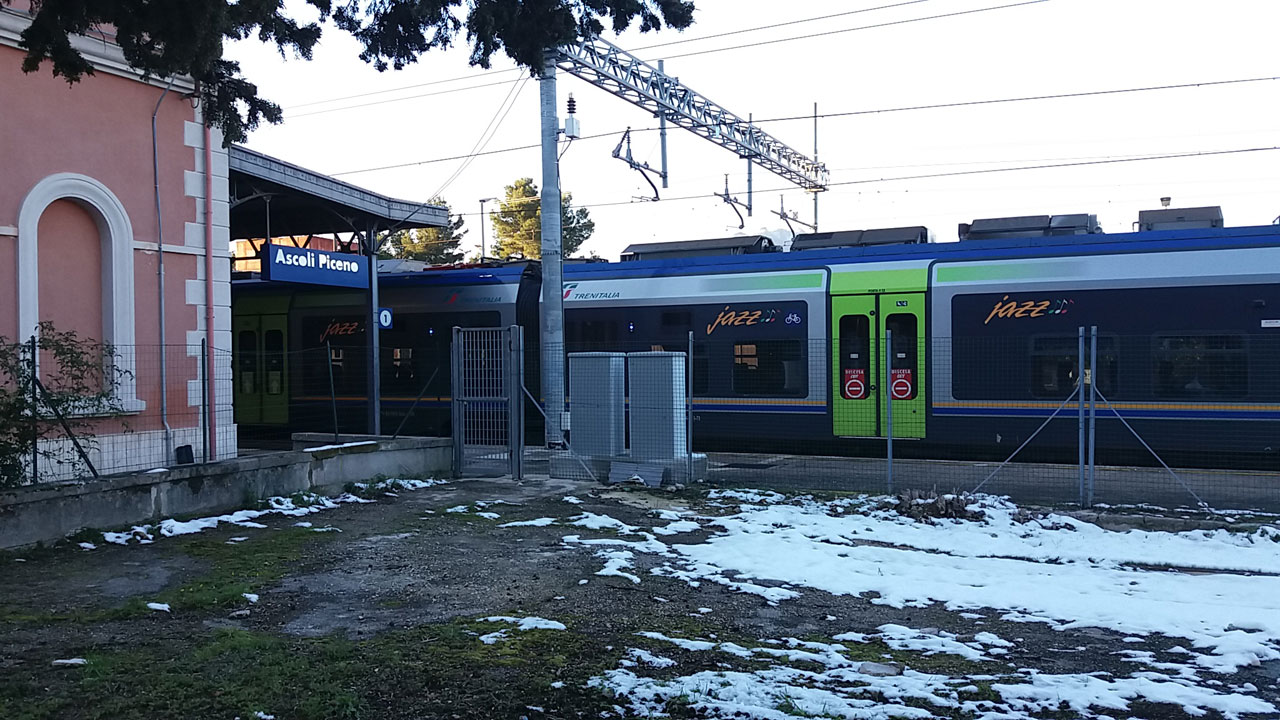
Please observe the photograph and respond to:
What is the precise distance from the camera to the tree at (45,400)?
9383mm

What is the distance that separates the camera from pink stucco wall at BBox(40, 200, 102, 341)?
11570 mm

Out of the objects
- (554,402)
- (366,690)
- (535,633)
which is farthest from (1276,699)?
(554,402)

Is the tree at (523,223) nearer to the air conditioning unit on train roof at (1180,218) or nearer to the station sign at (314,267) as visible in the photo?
the station sign at (314,267)

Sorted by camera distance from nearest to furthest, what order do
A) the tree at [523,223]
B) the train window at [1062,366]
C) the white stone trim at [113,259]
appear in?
the white stone trim at [113,259], the train window at [1062,366], the tree at [523,223]

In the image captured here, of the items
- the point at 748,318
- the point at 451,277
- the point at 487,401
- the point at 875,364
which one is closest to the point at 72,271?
the point at 487,401

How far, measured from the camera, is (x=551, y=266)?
16.2 meters

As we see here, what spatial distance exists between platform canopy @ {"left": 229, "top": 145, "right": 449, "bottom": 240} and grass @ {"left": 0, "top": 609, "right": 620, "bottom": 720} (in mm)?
10243

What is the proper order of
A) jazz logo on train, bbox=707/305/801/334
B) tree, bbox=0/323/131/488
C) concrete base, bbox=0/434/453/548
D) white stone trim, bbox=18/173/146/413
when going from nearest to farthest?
concrete base, bbox=0/434/453/548 < tree, bbox=0/323/131/488 < white stone trim, bbox=18/173/146/413 < jazz logo on train, bbox=707/305/801/334

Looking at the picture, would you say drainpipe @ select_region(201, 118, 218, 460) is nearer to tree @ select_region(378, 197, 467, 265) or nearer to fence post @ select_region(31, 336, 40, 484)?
fence post @ select_region(31, 336, 40, 484)

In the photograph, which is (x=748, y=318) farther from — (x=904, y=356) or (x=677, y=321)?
(x=904, y=356)

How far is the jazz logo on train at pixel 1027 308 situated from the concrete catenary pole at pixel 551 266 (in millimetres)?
6480

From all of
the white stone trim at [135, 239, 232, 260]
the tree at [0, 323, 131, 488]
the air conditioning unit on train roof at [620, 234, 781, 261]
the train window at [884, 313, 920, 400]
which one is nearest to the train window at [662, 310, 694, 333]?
the air conditioning unit on train roof at [620, 234, 781, 261]

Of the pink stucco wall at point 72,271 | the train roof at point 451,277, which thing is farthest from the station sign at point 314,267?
the pink stucco wall at point 72,271

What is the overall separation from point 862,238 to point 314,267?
902cm
